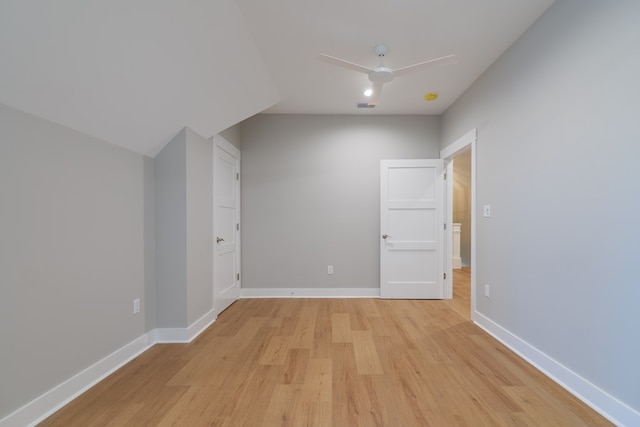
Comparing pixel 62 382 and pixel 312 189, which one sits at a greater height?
pixel 312 189

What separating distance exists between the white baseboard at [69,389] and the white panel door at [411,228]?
2.93 meters

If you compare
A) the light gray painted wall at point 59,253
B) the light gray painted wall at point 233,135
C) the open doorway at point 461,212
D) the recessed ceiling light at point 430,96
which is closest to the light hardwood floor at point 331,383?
the light gray painted wall at point 59,253

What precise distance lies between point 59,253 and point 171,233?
88cm

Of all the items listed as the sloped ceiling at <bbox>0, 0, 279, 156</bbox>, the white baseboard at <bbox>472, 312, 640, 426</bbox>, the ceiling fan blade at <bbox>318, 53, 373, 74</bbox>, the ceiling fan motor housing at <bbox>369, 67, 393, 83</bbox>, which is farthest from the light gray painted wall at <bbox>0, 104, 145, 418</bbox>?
the white baseboard at <bbox>472, 312, 640, 426</bbox>

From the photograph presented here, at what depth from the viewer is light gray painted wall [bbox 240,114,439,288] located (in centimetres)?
395

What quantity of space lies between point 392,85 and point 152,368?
3520 millimetres

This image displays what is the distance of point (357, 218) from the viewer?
3959 millimetres

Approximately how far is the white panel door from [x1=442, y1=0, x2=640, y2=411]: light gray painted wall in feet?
3.75

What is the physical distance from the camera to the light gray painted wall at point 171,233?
249cm

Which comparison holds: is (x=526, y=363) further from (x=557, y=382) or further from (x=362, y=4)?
(x=362, y=4)

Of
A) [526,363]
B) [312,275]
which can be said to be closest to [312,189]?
[312,275]

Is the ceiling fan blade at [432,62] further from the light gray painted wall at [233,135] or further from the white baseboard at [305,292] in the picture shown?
the white baseboard at [305,292]

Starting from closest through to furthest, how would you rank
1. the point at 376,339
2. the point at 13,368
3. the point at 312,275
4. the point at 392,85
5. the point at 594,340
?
the point at 13,368
the point at 594,340
the point at 376,339
the point at 392,85
the point at 312,275

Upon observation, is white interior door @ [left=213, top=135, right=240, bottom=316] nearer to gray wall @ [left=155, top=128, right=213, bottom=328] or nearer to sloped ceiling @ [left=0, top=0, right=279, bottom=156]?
gray wall @ [left=155, top=128, right=213, bottom=328]
